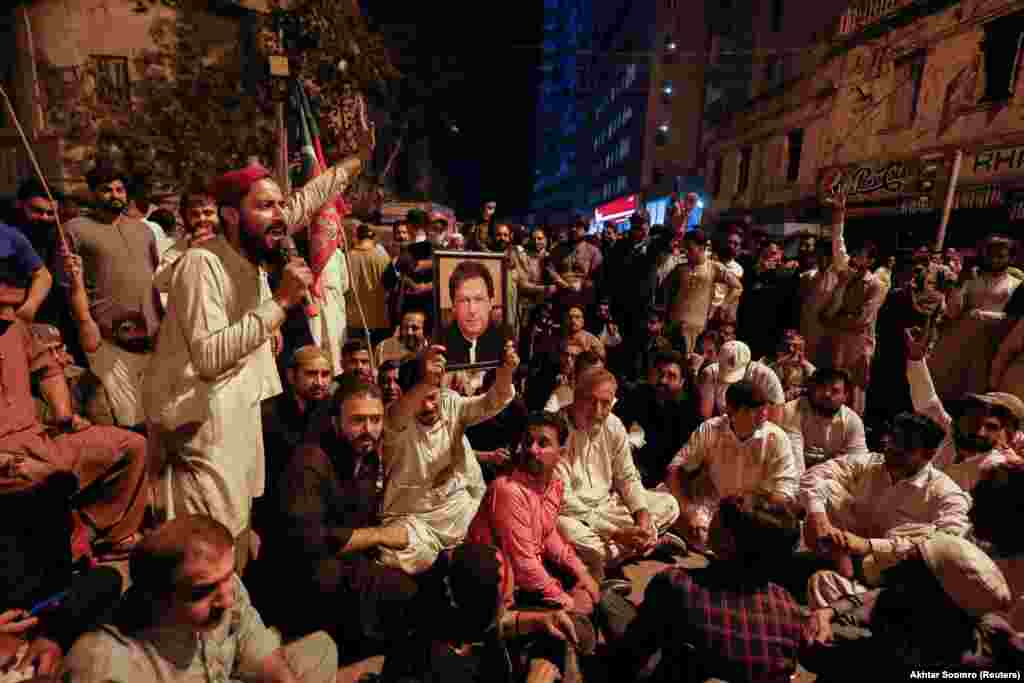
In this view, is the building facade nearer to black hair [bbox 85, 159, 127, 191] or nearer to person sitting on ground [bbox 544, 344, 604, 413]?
person sitting on ground [bbox 544, 344, 604, 413]

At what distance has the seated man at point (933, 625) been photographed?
188cm

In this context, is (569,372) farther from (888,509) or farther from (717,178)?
(717,178)

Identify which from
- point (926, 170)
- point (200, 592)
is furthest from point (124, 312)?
point (926, 170)

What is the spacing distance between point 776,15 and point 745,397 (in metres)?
21.3

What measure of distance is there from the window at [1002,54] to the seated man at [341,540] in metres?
14.7

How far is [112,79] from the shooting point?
44.5 feet

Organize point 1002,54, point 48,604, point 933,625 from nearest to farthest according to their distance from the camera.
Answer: point 933,625 < point 48,604 < point 1002,54

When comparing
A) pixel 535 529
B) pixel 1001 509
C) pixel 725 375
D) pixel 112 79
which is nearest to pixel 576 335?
pixel 725 375

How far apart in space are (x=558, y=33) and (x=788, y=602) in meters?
83.0

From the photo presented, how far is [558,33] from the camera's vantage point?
7338 centimetres

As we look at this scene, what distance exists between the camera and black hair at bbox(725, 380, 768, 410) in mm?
3596

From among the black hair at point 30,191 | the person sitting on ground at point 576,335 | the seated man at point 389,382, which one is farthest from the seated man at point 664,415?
the black hair at point 30,191

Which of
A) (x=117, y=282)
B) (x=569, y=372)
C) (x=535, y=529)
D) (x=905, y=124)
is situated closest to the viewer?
(x=535, y=529)

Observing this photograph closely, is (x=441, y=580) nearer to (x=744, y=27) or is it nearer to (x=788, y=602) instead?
(x=788, y=602)
